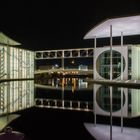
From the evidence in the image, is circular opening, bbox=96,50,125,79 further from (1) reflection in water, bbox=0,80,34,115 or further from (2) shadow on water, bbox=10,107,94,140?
(2) shadow on water, bbox=10,107,94,140

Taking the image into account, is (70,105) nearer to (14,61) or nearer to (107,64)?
(107,64)

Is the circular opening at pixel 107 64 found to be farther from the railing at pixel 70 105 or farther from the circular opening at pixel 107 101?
the railing at pixel 70 105

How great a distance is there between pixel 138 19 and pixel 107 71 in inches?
542

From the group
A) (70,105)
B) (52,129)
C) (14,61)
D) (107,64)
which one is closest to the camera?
(52,129)

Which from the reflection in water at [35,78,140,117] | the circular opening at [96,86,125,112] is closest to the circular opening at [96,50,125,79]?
the reflection in water at [35,78,140,117]

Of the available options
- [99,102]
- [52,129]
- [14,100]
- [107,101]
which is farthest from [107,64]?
[52,129]

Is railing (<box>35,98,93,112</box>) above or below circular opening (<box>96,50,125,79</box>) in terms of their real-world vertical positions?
below

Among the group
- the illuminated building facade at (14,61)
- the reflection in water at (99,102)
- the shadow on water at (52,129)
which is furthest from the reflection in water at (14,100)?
the illuminated building facade at (14,61)

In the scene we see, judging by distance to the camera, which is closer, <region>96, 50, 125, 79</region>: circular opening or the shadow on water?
the shadow on water

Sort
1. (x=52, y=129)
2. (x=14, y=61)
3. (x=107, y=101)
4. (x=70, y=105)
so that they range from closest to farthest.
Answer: (x=52, y=129), (x=70, y=105), (x=107, y=101), (x=14, y=61)

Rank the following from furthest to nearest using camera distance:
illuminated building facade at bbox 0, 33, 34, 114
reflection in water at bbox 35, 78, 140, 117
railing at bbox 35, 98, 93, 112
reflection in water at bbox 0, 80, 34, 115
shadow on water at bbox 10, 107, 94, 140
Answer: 1. illuminated building facade at bbox 0, 33, 34, 114
2. railing at bbox 35, 98, 93, 112
3. reflection in water at bbox 0, 80, 34, 115
4. reflection in water at bbox 35, 78, 140, 117
5. shadow on water at bbox 10, 107, 94, 140

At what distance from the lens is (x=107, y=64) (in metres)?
33.4

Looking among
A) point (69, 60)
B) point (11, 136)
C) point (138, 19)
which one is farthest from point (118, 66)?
point (69, 60)

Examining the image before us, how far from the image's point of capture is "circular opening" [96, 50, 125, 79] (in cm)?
3291
